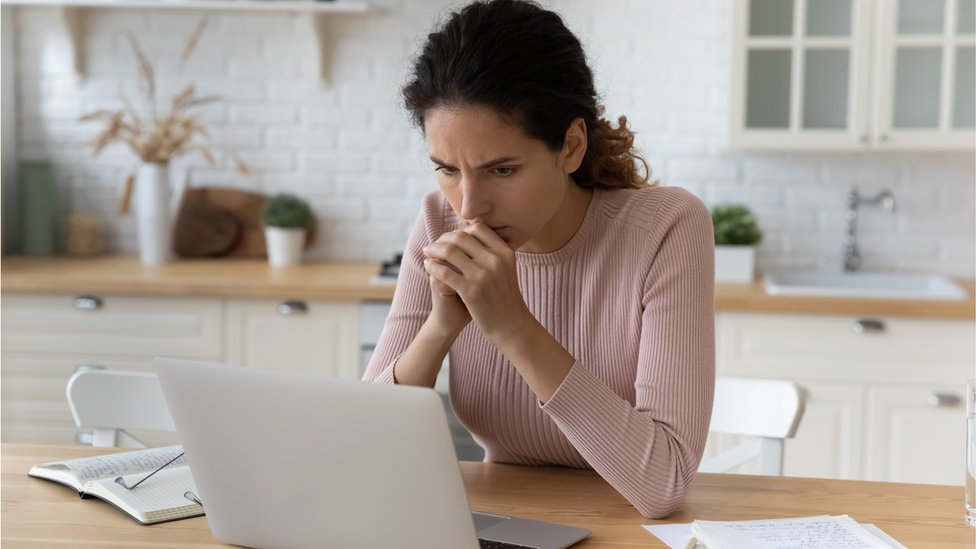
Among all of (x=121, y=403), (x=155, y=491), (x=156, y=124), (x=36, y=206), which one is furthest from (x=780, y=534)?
(x=36, y=206)

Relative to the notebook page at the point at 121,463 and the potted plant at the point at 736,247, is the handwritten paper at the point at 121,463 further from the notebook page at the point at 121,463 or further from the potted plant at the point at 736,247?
the potted plant at the point at 736,247

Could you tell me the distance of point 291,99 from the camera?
391 cm

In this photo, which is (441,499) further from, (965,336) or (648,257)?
(965,336)

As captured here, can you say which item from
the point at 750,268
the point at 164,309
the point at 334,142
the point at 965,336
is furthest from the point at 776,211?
the point at 164,309

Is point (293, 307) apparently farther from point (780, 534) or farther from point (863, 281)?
point (780, 534)

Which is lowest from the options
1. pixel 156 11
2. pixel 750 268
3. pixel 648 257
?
pixel 750 268

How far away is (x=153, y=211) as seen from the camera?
3.75 meters

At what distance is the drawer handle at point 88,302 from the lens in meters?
3.37

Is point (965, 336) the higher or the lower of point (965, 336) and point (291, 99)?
the lower

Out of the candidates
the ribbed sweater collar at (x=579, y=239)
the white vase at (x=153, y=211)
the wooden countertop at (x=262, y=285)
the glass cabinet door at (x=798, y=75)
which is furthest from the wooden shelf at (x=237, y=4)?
the ribbed sweater collar at (x=579, y=239)

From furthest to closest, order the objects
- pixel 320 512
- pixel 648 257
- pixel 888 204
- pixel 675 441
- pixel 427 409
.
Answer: pixel 888 204
pixel 648 257
pixel 675 441
pixel 320 512
pixel 427 409

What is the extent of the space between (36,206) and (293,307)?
120cm

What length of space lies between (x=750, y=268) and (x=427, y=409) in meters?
2.56

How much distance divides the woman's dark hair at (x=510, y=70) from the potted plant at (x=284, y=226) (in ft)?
7.01
